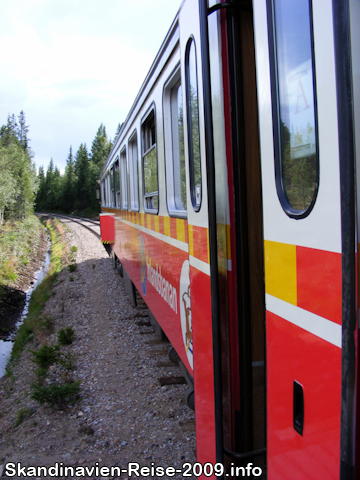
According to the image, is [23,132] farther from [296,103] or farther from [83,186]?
[296,103]

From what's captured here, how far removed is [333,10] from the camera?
105 centimetres

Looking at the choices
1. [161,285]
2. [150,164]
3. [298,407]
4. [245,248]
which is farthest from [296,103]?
[150,164]

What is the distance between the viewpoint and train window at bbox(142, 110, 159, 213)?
12.7 ft

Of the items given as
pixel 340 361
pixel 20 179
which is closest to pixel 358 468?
pixel 340 361

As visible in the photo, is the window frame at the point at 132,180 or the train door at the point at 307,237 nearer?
the train door at the point at 307,237

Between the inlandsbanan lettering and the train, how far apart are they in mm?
42

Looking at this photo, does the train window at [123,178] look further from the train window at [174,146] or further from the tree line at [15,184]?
the tree line at [15,184]

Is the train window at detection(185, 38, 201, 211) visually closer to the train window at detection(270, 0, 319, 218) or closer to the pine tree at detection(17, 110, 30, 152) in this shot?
the train window at detection(270, 0, 319, 218)

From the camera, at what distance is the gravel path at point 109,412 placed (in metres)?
3.57

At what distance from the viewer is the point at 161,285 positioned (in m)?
3.69

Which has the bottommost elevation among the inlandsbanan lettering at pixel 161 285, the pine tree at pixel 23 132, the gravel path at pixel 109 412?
the gravel path at pixel 109 412

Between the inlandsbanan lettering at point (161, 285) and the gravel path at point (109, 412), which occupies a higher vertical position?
the inlandsbanan lettering at point (161, 285)

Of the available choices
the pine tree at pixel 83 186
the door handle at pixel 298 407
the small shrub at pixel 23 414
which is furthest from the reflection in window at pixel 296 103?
the pine tree at pixel 83 186

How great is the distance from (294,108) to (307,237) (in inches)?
17.9
